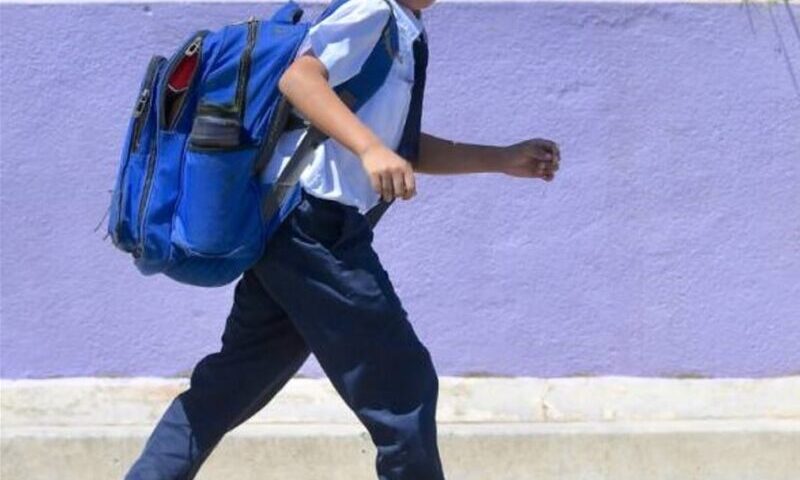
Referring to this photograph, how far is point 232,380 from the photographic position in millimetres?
3625

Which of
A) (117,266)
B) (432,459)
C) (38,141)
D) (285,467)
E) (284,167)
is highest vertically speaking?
(284,167)

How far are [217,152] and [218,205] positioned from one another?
10 centimetres

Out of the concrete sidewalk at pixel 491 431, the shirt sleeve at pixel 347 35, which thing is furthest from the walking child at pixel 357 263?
the concrete sidewalk at pixel 491 431

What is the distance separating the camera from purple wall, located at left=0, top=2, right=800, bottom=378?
4.87 meters

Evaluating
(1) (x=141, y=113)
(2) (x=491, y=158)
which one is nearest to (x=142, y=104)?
(1) (x=141, y=113)

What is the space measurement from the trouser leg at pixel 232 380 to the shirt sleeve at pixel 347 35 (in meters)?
0.55

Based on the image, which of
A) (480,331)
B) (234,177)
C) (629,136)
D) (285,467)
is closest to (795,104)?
(629,136)

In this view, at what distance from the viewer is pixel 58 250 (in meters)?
4.98

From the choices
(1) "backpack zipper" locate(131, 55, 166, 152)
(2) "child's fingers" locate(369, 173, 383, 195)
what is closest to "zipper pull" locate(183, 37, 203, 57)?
(1) "backpack zipper" locate(131, 55, 166, 152)

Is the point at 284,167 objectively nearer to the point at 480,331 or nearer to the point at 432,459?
the point at 432,459

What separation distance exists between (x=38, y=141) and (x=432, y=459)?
1.98 m

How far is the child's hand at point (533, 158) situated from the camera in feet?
12.0

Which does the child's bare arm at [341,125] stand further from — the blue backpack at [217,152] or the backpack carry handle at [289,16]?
the backpack carry handle at [289,16]

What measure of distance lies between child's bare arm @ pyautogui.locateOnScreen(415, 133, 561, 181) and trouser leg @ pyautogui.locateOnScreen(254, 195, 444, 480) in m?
0.35
